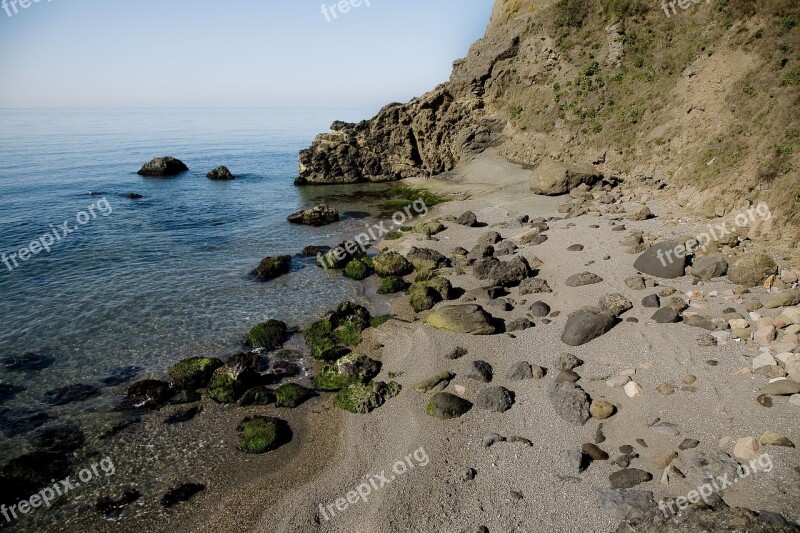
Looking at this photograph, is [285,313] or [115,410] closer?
[115,410]

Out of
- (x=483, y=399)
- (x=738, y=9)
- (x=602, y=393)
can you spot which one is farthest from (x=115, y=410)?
(x=738, y=9)

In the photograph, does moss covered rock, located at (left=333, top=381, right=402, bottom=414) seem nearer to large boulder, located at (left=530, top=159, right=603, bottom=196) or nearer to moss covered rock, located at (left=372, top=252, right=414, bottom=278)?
moss covered rock, located at (left=372, top=252, right=414, bottom=278)

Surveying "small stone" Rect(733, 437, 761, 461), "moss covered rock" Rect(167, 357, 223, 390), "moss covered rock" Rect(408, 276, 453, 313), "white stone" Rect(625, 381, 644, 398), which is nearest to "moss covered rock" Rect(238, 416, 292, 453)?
"moss covered rock" Rect(167, 357, 223, 390)

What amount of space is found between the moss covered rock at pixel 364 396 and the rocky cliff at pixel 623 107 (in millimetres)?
19788

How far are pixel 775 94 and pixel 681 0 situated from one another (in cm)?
1890

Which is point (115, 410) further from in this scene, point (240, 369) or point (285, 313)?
point (285, 313)

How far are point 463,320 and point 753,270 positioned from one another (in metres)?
12.2

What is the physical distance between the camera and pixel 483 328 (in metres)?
19.4

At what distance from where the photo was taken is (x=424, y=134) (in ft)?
188

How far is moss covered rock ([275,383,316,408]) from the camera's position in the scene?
675 inches
